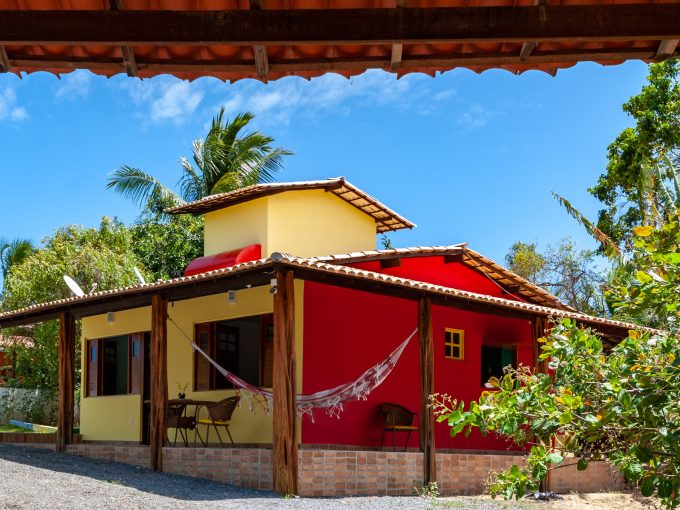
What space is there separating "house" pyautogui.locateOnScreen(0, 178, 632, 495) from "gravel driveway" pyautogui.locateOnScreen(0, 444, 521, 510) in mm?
463

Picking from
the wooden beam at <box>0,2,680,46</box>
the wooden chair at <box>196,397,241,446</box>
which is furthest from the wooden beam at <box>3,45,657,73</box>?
the wooden chair at <box>196,397,241,446</box>

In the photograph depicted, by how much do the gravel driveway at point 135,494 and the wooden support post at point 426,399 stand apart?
47cm

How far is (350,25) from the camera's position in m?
3.31

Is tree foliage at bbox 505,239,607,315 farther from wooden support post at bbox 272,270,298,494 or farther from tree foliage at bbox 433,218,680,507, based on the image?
tree foliage at bbox 433,218,680,507

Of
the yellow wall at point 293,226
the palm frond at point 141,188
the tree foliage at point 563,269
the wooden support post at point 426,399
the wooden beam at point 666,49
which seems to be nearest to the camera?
the wooden beam at point 666,49

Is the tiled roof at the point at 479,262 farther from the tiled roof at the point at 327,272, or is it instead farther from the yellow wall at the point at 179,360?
the yellow wall at the point at 179,360

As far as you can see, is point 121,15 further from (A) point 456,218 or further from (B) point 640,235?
(A) point 456,218

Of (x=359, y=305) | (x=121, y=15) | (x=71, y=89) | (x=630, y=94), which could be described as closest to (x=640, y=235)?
(x=121, y=15)

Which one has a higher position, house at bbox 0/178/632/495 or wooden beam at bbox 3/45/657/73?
wooden beam at bbox 3/45/657/73

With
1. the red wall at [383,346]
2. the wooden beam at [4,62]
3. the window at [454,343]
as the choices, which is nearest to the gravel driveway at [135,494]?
the red wall at [383,346]

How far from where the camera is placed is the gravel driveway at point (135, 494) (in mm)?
8406

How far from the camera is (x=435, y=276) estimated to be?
46.1 feet

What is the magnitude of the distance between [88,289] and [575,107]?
61.7 feet

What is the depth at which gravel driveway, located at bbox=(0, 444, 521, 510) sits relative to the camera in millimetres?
8406
